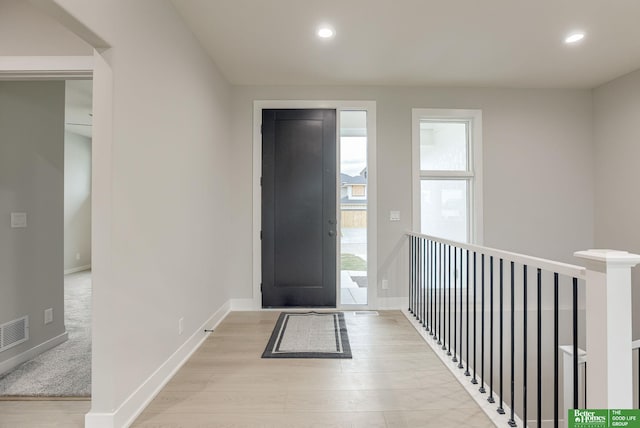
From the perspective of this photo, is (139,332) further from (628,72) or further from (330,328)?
(628,72)

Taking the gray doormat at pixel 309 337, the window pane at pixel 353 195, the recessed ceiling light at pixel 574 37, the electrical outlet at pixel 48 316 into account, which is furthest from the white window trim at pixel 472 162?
the electrical outlet at pixel 48 316

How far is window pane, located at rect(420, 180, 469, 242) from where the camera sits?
157 inches

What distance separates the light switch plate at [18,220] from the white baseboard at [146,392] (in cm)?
156

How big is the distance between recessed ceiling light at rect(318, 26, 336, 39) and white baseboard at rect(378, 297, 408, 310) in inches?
109

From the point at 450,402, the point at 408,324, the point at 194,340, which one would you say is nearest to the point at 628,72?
the point at 408,324

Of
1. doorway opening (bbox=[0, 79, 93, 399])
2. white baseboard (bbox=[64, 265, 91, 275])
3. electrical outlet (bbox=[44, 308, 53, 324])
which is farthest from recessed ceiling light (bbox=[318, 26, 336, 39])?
white baseboard (bbox=[64, 265, 91, 275])

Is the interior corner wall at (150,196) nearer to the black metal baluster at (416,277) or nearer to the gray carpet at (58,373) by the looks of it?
the gray carpet at (58,373)

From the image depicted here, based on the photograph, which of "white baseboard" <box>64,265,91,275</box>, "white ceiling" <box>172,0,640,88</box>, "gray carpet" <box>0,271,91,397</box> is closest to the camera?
"gray carpet" <box>0,271,91,397</box>

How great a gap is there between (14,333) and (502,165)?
16.1 ft

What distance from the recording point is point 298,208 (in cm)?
386

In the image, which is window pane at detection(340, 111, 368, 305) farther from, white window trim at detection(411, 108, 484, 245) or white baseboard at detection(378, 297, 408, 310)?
white window trim at detection(411, 108, 484, 245)

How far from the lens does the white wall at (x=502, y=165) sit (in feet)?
12.7

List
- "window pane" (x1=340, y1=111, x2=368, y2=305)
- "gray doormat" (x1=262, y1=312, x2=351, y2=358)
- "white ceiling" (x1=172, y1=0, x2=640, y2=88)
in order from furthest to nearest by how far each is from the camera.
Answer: "window pane" (x1=340, y1=111, x2=368, y2=305) < "gray doormat" (x1=262, y1=312, x2=351, y2=358) < "white ceiling" (x1=172, y1=0, x2=640, y2=88)

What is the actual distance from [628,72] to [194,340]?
200 inches
